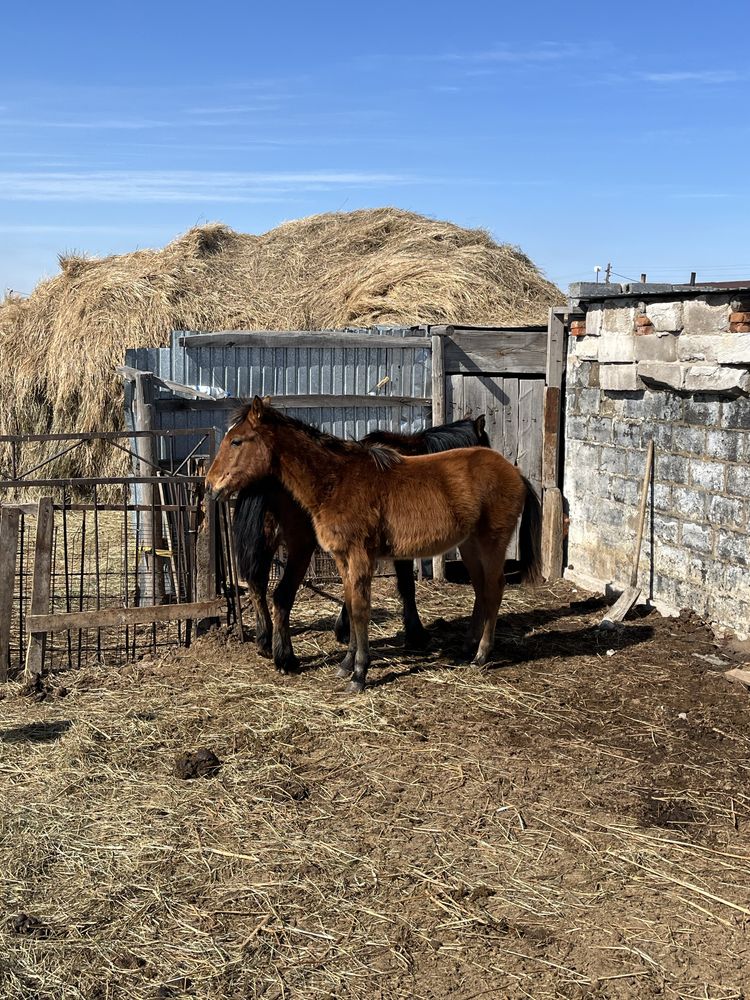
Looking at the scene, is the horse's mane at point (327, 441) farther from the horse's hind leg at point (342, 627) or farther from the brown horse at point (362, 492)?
the horse's hind leg at point (342, 627)

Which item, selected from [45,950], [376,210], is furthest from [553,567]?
[376,210]

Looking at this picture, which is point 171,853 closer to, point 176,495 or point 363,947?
point 363,947

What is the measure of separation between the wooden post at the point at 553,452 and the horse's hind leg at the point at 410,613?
2.78 meters

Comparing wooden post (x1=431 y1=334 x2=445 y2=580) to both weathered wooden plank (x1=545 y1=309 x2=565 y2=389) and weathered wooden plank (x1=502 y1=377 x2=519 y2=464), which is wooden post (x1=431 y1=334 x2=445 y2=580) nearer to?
weathered wooden plank (x1=502 y1=377 x2=519 y2=464)

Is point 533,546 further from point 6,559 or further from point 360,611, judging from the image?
point 6,559

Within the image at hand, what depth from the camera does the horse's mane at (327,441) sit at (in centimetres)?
681

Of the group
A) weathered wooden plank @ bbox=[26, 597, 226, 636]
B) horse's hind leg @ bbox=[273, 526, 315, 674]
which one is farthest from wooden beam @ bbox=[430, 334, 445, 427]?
weathered wooden plank @ bbox=[26, 597, 226, 636]

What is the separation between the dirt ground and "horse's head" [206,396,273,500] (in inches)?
58.4

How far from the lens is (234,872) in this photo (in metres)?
4.36

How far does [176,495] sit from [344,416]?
2462mm

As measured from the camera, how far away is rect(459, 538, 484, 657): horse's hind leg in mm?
7477

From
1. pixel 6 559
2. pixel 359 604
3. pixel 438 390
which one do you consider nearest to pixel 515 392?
pixel 438 390

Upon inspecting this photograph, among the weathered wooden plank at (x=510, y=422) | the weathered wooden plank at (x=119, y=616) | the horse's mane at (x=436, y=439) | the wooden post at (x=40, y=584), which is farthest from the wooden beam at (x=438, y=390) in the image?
the wooden post at (x=40, y=584)

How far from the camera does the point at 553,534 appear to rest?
1016cm
